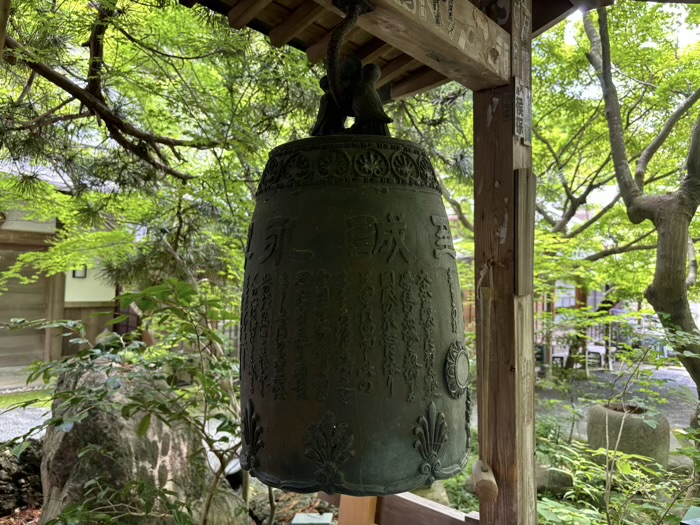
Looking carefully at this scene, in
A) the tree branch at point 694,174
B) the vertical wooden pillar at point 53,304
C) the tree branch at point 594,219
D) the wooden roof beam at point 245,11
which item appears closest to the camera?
the wooden roof beam at point 245,11

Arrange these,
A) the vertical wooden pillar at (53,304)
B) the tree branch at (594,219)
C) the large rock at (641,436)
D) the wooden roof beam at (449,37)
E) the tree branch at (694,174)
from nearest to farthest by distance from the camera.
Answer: the wooden roof beam at (449,37) < the tree branch at (694,174) < the large rock at (641,436) < the tree branch at (594,219) < the vertical wooden pillar at (53,304)

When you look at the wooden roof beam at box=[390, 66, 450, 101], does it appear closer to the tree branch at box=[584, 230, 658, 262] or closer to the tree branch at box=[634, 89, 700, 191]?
the tree branch at box=[634, 89, 700, 191]

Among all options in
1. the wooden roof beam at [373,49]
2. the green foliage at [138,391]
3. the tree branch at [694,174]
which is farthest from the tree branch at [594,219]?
the green foliage at [138,391]

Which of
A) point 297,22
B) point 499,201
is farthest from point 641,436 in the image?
point 297,22

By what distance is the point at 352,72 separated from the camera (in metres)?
1.49

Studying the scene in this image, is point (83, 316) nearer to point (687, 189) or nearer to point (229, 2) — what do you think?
point (229, 2)

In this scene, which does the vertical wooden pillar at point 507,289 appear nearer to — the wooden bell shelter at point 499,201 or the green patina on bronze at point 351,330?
the wooden bell shelter at point 499,201

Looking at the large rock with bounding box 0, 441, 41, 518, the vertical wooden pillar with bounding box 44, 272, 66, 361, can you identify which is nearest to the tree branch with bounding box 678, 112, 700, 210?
the large rock with bounding box 0, 441, 41, 518

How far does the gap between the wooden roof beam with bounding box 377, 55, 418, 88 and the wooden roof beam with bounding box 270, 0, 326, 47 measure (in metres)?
0.59

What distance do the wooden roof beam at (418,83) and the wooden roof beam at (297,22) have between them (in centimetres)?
75

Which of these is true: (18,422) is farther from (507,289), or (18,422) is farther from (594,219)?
(594,219)

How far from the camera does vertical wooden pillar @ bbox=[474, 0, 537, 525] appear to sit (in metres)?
2.06

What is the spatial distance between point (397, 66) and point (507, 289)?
129 cm

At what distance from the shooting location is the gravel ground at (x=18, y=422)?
6.06 meters
